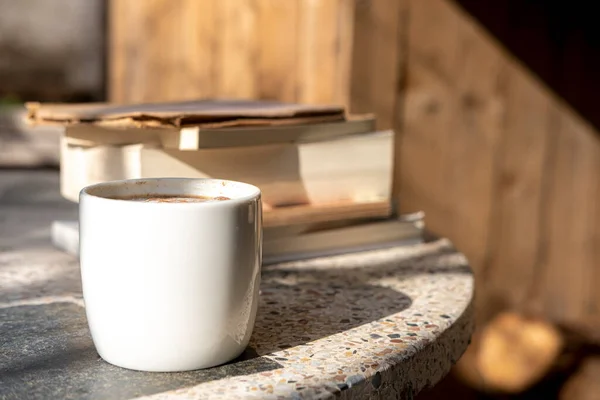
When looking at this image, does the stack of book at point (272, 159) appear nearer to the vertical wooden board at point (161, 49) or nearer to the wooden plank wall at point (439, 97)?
the wooden plank wall at point (439, 97)

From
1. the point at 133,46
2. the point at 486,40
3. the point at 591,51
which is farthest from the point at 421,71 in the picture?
the point at 133,46

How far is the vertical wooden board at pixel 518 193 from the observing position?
1.92 m

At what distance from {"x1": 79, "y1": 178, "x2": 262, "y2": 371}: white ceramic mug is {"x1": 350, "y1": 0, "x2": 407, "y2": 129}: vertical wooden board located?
120 centimetres

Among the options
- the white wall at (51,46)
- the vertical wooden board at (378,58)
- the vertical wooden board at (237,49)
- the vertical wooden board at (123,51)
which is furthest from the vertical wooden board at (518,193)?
the white wall at (51,46)

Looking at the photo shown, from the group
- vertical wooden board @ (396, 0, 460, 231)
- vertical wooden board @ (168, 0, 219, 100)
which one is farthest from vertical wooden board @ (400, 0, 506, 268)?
vertical wooden board @ (168, 0, 219, 100)

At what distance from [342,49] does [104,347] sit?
4.04 ft

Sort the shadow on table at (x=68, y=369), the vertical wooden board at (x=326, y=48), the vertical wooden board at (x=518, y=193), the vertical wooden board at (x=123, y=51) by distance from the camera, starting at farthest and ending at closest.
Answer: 1. the vertical wooden board at (x=123, y=51)
2. the vertical wooden board at (x=518, y=193)
3. the vertical wooden board at (x=326, y=48)
4. the shadow on table at (x=68, y=369)

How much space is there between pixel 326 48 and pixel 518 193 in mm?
665

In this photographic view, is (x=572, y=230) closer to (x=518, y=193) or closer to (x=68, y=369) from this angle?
(x=518, y=193)

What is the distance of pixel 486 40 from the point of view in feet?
6.10

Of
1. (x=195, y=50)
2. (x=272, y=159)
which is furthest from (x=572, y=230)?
(x=272, y=159)

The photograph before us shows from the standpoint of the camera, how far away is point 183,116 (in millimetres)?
708

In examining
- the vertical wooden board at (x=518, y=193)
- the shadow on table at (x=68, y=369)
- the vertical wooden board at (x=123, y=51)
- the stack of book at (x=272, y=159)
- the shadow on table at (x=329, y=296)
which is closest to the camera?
the shadow on table at (x=68, y=369)

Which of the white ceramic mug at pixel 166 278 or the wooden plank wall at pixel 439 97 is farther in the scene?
the wooden plank wall at pixel 439 97
